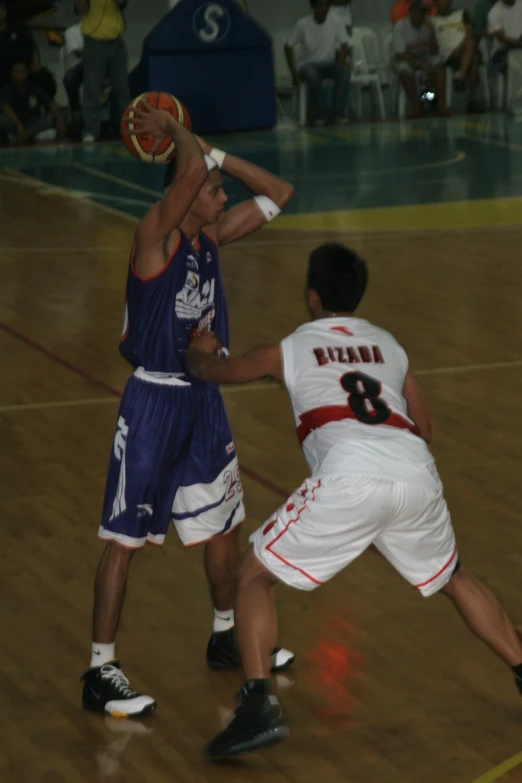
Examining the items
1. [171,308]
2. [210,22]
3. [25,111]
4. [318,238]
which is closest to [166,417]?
[171,308]

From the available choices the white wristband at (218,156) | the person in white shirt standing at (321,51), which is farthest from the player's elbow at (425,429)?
the person in white shirt standing at (321,51)

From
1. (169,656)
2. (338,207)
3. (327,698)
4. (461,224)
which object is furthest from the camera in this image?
(338,207)

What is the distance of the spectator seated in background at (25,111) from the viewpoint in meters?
19.1

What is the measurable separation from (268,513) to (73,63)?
14.7 meters

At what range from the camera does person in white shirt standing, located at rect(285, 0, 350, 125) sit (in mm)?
20297

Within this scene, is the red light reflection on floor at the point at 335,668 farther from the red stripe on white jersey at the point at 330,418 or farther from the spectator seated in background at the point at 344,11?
the spectator seated in background at the point at 344,11

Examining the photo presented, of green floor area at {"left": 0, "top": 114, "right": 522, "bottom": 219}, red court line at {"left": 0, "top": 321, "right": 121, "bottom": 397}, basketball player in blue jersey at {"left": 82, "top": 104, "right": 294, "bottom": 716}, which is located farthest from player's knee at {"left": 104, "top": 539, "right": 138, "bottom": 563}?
green floor area at {"left": 0, "top": 114, "right": 522, "bottom": 219}

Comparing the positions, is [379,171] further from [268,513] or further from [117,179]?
[268,513]

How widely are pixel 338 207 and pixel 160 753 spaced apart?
1055 cm

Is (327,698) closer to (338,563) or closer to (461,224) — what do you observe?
(338,563)

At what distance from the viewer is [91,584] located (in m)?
5.72

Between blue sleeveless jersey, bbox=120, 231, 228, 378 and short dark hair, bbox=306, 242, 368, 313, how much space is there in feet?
1.64

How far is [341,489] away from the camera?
4.13 metres

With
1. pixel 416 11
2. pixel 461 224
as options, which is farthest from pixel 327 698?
pixel 416 11
